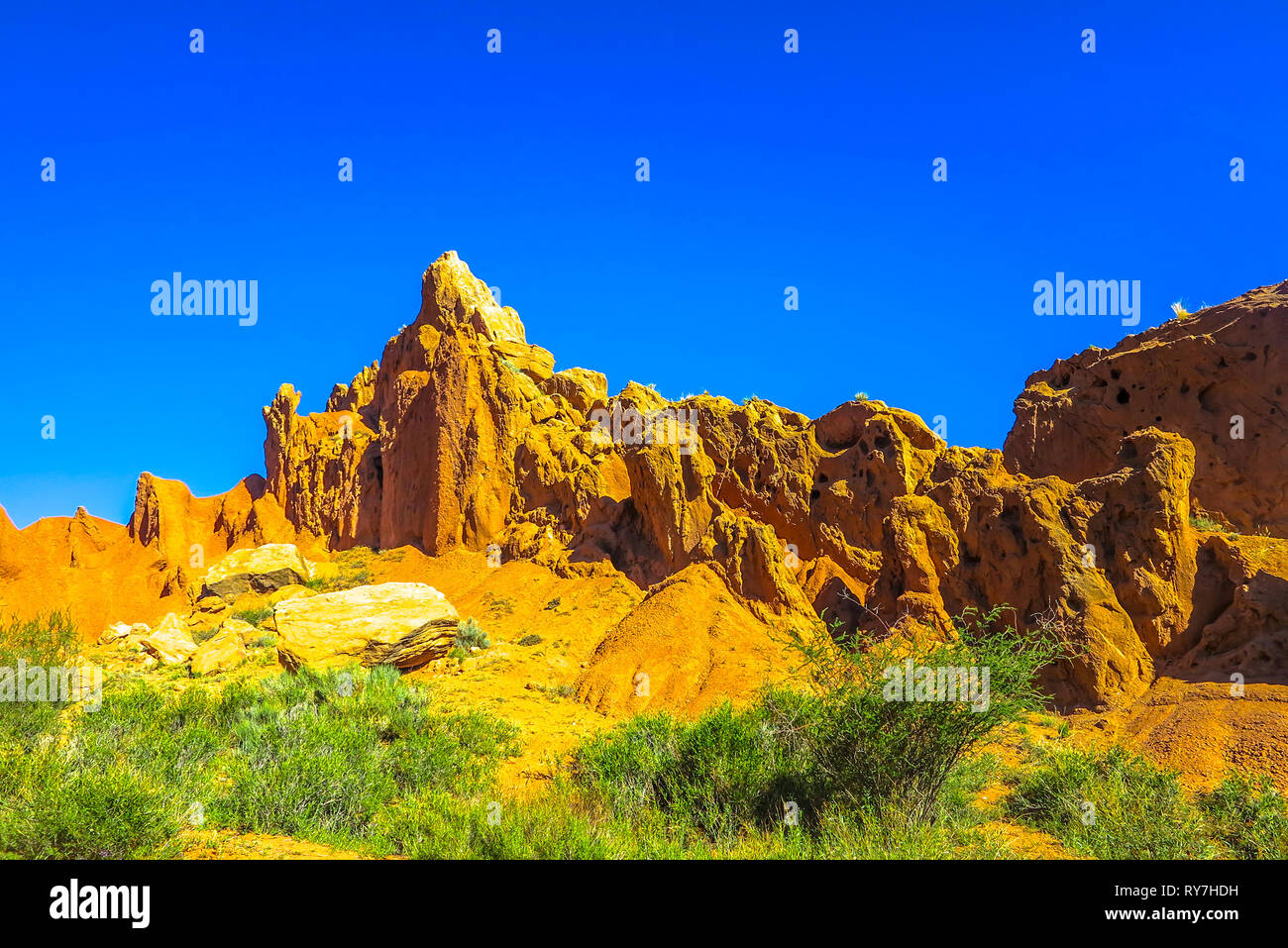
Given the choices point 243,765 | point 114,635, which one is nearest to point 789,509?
point 243,765

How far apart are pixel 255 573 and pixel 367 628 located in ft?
65.9

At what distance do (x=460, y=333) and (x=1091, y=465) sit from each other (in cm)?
3294

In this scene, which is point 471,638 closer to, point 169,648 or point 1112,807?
point 169,648

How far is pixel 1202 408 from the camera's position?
2272 centimetres

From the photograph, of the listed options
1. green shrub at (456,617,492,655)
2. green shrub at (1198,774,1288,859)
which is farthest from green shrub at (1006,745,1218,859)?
green shrub at (456,617,492,655)

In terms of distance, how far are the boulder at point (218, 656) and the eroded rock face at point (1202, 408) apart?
24090 mm

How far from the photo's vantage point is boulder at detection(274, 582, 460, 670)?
18.6m

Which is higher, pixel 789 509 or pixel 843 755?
pixel 789 509

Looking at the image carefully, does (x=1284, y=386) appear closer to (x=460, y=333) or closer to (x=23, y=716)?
(x=23, y=716)

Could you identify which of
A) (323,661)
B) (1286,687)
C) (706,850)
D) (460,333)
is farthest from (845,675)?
(460,333)

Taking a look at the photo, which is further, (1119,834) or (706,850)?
(1119,834)

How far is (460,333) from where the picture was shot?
145ft
